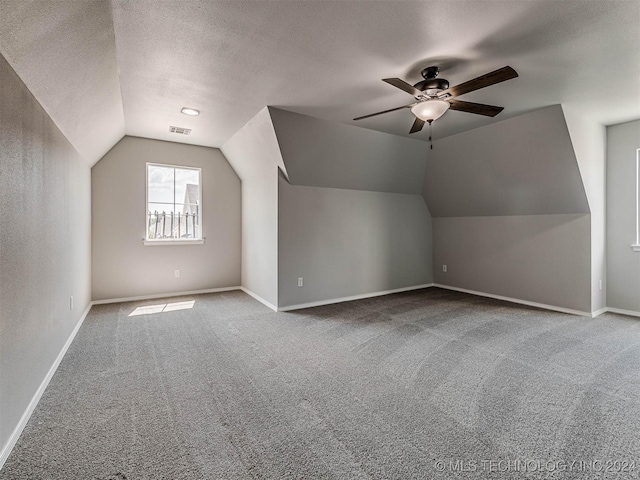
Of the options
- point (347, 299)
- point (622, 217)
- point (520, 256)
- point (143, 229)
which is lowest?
point (347, 299)

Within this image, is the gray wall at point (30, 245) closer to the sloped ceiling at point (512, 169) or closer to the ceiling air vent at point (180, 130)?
the ceiling air vent at point (180, 130)

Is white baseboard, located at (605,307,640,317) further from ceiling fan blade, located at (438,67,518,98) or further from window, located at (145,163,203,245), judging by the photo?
window, located at (145,163,203,245)

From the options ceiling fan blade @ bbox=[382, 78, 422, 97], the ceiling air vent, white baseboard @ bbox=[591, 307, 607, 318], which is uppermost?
the ceiling air vent

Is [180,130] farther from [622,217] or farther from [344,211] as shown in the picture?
[622,217]

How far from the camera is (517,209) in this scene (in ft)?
15.0

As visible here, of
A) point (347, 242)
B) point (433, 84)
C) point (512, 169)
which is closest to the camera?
point (433, 84)

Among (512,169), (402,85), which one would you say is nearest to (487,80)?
(402,85)

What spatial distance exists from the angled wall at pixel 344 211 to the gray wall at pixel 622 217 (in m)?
2.41

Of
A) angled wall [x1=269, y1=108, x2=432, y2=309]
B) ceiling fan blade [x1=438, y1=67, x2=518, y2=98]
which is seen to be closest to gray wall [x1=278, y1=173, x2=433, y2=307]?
angled wall [x1=269, y1=108, x2=432, y2=309]

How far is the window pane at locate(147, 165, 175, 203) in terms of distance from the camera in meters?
4.87

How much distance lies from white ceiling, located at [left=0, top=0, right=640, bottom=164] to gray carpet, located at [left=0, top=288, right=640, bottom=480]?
2067mm

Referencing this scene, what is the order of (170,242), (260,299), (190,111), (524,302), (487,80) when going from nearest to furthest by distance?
1. (487,80)
2. (190,111)
3. (524,302)
4. (260,299)
5. (170,242)

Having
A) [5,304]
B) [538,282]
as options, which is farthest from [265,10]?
[538,282]

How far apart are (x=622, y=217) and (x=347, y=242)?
361 cm
